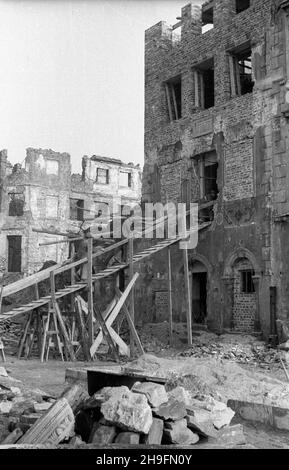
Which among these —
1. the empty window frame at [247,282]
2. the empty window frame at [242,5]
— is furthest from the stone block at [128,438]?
the empty window frame at [242,5]

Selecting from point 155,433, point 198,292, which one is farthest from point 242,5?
point 155,433

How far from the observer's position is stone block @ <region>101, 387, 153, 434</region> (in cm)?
605

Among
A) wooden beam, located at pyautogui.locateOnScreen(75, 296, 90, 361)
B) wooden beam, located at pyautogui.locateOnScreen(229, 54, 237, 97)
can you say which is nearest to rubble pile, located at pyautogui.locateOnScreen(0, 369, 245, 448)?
wooden beam, located at pyautogui.locateOnScreen(75, 296, 90, 361)

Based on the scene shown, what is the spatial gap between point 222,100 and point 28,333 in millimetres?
9898

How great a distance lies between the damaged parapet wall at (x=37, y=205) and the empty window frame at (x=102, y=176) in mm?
1368

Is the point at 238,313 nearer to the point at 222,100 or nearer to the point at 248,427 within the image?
the point at 222,100

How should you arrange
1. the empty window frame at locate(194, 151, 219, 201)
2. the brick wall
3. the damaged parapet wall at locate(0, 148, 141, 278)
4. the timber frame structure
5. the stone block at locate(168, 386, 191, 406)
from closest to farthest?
the stone block at locate(168, 386, 191, 406), the timber frame structure, the brick wall, the empty window frame at locate(194, 151, 219, 201), the damaged parapet wall at locate(0, 148, 141, 278)

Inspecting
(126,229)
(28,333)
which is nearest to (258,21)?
(126,229)

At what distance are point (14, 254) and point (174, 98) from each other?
22.7 meters

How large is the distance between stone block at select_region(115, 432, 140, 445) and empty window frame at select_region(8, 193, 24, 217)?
35.0 metres

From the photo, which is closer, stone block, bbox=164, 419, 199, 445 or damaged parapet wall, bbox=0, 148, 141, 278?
stone block, bbox=164, 419, 199, 445

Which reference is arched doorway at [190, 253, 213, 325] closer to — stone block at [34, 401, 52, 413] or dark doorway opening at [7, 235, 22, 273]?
stone block at [34, 401, 52, 413]

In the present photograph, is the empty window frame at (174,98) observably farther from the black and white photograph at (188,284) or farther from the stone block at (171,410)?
the stone block at (171,410)

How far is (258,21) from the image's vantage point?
1691 centimetres
